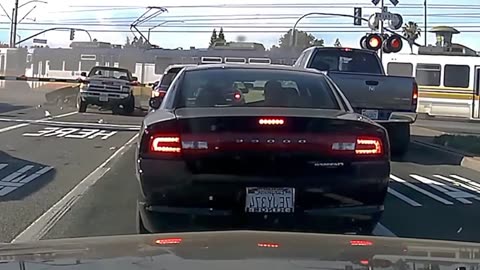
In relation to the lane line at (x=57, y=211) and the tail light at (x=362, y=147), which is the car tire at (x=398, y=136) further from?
the tail light at (x=362, y=147)

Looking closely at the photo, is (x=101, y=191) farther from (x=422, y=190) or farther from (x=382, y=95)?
(x=382, y=95)

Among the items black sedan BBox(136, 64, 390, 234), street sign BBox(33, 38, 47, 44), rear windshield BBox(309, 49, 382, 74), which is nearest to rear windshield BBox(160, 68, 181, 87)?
rear windshield BBox(309, 49, 382, 74)

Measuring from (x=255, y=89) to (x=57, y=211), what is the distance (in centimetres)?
273

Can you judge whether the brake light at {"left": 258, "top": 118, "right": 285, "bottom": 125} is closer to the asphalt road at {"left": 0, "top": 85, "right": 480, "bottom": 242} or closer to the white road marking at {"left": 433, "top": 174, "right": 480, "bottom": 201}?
the asphalt road at {"left": 0, "top": 85, "right": 480, "bottom": 242}

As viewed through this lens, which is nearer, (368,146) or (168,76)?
(368,146)

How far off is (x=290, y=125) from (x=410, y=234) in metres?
2.51

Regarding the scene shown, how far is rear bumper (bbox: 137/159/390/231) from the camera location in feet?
20.1

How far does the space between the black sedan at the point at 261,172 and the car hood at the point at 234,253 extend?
1427mm

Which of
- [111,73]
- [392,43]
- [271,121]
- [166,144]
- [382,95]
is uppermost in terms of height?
[392,43]

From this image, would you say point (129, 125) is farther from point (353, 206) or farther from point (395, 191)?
point (353, 206)

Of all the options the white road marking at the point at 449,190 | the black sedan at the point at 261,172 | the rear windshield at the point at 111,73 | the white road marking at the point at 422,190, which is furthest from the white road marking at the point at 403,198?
the rear windshield at the point at 111,73

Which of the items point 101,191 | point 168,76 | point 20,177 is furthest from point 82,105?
point 101,191

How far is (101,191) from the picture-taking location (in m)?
10.8

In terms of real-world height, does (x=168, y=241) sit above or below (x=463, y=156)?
above
